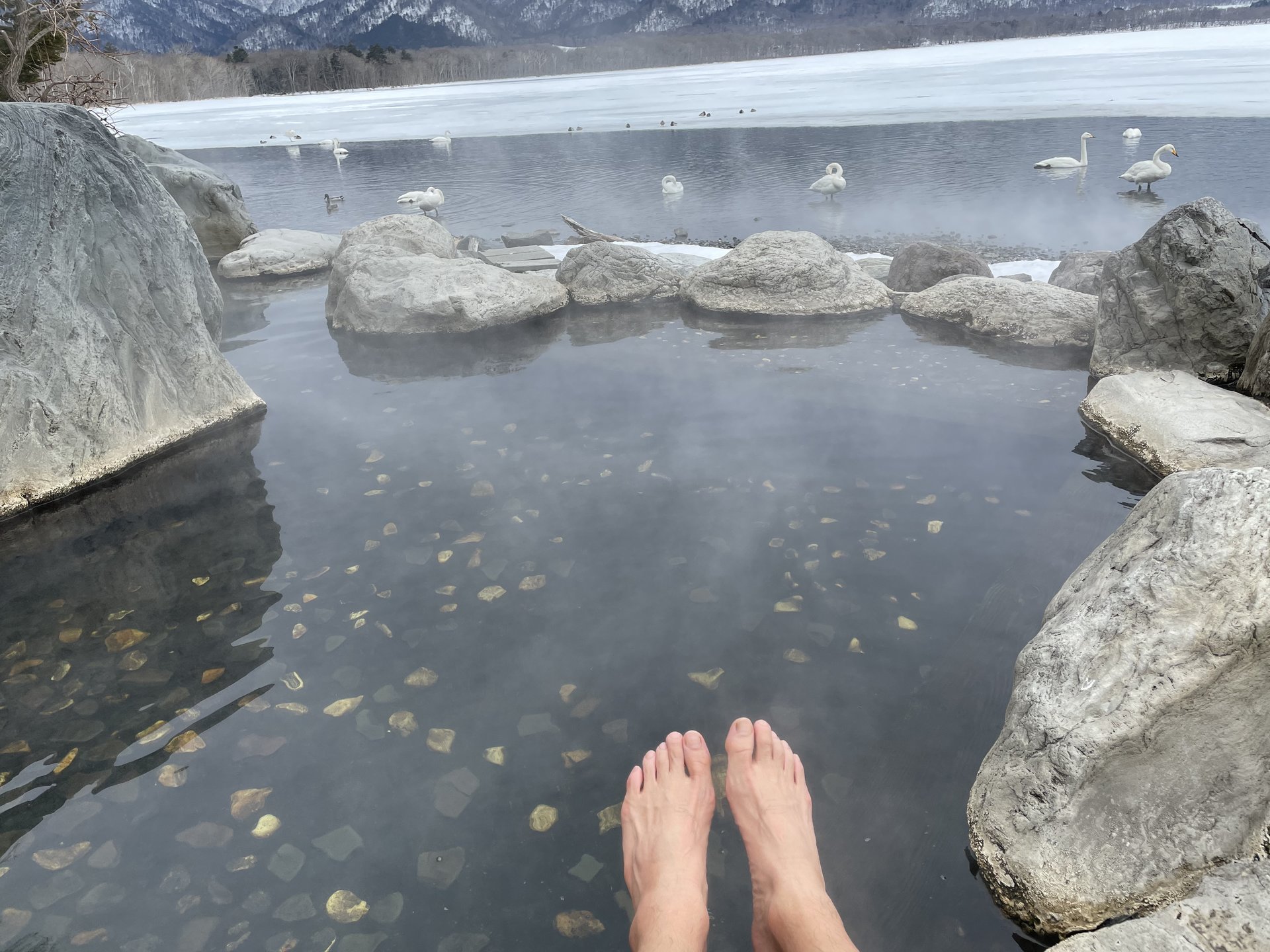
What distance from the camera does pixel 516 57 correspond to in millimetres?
74375

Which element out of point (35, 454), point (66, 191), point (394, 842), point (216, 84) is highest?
point (216, 84)

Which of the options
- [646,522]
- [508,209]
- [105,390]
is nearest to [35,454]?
[105,390]

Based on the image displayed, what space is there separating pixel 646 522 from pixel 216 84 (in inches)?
2505

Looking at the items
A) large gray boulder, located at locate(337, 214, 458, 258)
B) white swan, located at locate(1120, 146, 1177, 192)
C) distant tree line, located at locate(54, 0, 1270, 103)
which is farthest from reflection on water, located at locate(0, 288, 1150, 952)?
distant tree line, located at locate(54, 0, 1270, 103)

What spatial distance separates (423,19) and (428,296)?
169 meters

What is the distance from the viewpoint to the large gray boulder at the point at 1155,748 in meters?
2.31

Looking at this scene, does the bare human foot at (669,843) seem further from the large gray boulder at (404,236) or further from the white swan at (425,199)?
the white swan at (425,199)

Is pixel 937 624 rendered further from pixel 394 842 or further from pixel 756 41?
pixel 756 41

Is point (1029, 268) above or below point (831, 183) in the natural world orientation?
below

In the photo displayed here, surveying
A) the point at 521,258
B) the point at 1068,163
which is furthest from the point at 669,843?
the point at 1068,163

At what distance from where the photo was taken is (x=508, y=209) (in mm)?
17844

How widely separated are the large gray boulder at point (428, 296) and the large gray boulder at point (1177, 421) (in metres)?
5.93

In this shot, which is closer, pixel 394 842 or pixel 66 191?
pixel 394 842

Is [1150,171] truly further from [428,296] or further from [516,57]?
[516,57]
